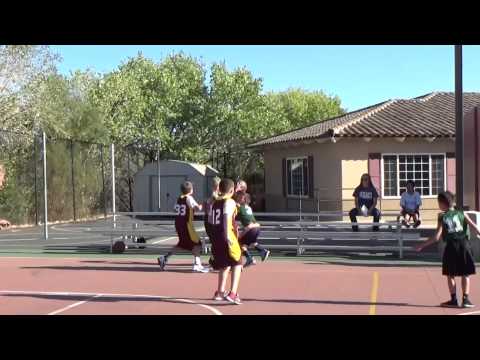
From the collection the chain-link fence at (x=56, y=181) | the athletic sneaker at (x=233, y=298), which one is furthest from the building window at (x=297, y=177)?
the athletic sneaker at (x=233, y=298)

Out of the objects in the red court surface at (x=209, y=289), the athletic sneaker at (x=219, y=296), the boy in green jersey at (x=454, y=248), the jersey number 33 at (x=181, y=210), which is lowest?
the red court surface at (x=209, y=289)

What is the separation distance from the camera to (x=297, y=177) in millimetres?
27438

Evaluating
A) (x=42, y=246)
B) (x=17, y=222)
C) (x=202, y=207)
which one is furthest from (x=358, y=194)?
(x=17, y=222)

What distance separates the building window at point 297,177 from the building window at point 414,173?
11.0ft

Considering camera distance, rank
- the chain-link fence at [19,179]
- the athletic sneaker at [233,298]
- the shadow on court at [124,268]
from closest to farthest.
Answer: the athletic sneaker at [233,298] < the shadow on court at [124,268] < the chain-link fence at [19,179]

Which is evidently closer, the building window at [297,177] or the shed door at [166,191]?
the building window at [297,177]

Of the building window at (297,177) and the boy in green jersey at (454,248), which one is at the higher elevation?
the building window at (297,177)

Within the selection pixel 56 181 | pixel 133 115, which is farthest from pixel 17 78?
pixel 133 115

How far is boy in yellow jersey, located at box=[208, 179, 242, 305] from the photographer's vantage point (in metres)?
9.02

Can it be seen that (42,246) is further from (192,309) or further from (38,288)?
(192,309)

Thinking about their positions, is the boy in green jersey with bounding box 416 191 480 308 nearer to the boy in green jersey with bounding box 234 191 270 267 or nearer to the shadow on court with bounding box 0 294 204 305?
the shadow on court with bounding box 0 294 204 305

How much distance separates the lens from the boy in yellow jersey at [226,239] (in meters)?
9.02

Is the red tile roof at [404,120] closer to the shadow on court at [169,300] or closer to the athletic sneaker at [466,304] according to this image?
the shadow on court at [169,300]

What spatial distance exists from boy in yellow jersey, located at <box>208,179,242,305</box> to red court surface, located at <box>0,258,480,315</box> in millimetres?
369
